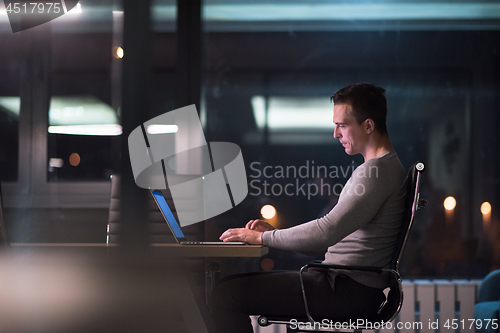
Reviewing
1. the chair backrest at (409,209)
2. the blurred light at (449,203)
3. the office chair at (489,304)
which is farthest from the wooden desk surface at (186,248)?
the blurred light at (449,203)

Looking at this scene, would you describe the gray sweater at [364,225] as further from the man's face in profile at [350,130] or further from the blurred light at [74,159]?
the blurred light at [74,159]

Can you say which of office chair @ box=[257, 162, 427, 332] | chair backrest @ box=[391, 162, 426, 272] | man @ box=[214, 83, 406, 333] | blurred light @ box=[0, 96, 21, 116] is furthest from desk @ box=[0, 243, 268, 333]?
blurred light @ box=[0, 96, 21, 116]

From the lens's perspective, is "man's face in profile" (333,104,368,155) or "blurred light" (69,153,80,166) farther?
"blurred light" (69,153,80,166)

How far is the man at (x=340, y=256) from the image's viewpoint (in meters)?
1.65

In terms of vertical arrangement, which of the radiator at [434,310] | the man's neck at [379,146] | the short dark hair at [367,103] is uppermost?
the short dark hair at [367,103]

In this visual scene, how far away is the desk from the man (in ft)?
0.38

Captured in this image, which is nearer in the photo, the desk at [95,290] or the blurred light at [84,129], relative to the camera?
the desk at [95,290]

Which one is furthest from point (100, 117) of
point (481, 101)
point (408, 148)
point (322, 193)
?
point (481, 101)

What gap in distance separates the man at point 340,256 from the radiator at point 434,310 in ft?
4.60

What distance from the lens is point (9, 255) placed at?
1591 mm

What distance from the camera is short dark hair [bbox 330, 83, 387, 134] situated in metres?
1.83

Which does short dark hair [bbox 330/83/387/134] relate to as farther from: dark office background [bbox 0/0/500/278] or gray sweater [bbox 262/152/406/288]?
dark office background [bbox 0/0/500/278]

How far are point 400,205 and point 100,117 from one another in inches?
111

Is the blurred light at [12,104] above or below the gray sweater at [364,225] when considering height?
above
